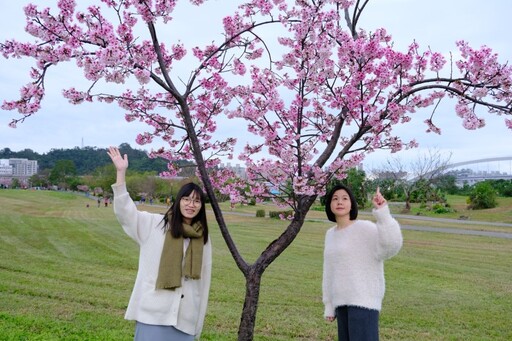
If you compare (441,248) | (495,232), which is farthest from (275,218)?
(441,248)

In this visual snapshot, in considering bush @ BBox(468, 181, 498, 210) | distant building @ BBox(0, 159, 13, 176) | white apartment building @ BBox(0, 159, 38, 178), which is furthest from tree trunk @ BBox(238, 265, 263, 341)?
distant building @ BBox(0, 159, 13, 176)

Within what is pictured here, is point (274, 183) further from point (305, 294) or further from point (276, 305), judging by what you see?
point (305, 294)

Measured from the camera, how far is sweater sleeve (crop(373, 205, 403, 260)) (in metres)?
2.84

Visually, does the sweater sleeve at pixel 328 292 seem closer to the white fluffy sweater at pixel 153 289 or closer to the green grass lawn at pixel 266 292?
the white fluffy sweater at pixel 153 289

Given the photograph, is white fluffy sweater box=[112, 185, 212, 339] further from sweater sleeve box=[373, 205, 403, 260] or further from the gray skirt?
sweater sleeve box=[373, 205, 403, 260]

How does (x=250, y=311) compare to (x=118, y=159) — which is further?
(x=250, y=311)

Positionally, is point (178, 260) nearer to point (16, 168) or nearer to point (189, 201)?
point (189, 201)

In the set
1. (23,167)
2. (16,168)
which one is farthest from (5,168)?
(23,167)

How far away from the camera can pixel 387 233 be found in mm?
2840

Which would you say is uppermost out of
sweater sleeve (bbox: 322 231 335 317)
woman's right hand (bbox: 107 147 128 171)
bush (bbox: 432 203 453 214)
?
woman's right hand (bbox: 107 147 128 171)

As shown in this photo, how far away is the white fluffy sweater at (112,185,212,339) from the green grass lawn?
2.24 m

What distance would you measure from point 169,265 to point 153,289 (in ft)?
0.64

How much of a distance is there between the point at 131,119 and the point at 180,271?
187 centimetres

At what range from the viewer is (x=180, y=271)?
2859 millimetres
